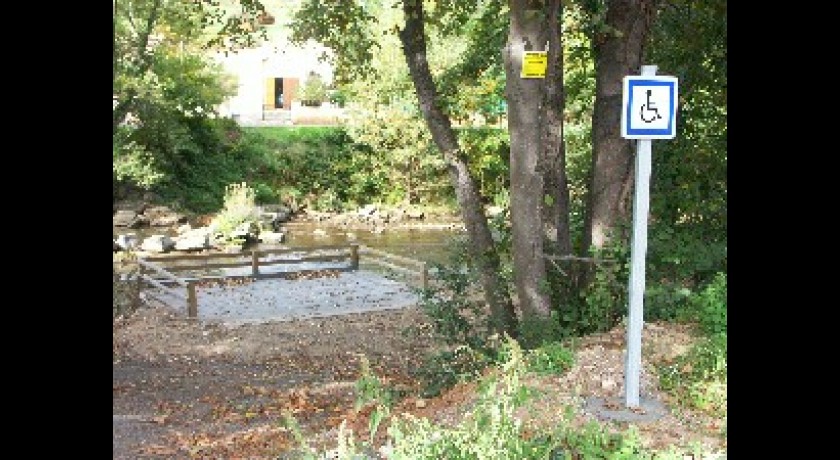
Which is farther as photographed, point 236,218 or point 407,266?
point 236,218

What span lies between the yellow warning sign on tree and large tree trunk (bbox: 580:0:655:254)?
0.80 meters

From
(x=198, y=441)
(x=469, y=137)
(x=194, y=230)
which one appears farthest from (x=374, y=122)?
(x=198, y=441)

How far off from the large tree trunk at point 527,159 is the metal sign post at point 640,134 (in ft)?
8.85

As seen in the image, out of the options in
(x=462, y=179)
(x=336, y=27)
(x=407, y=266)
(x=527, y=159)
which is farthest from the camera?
(x=407, y=266)

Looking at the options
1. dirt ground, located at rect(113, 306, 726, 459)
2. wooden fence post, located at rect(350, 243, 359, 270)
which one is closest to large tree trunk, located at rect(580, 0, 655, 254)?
dirt ground, located at rect(113, 306, 726, 459)

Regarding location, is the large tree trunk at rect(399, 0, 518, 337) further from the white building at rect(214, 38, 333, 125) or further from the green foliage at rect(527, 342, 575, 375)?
the white building at rect(214, 38, 333, 125)

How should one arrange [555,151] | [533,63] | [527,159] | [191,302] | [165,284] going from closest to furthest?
[533,63] < [527,159] < [555,151] < [191,302] < [165,284]

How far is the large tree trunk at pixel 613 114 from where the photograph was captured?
8.77 metres

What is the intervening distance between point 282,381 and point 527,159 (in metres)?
4.63

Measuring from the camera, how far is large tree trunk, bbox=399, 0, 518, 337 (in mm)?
9539

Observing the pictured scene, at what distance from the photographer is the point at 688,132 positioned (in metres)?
10.5

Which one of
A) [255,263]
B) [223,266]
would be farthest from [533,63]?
[255,263]

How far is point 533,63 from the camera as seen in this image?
8.30m

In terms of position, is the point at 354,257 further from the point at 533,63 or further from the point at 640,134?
the point at 640,134
